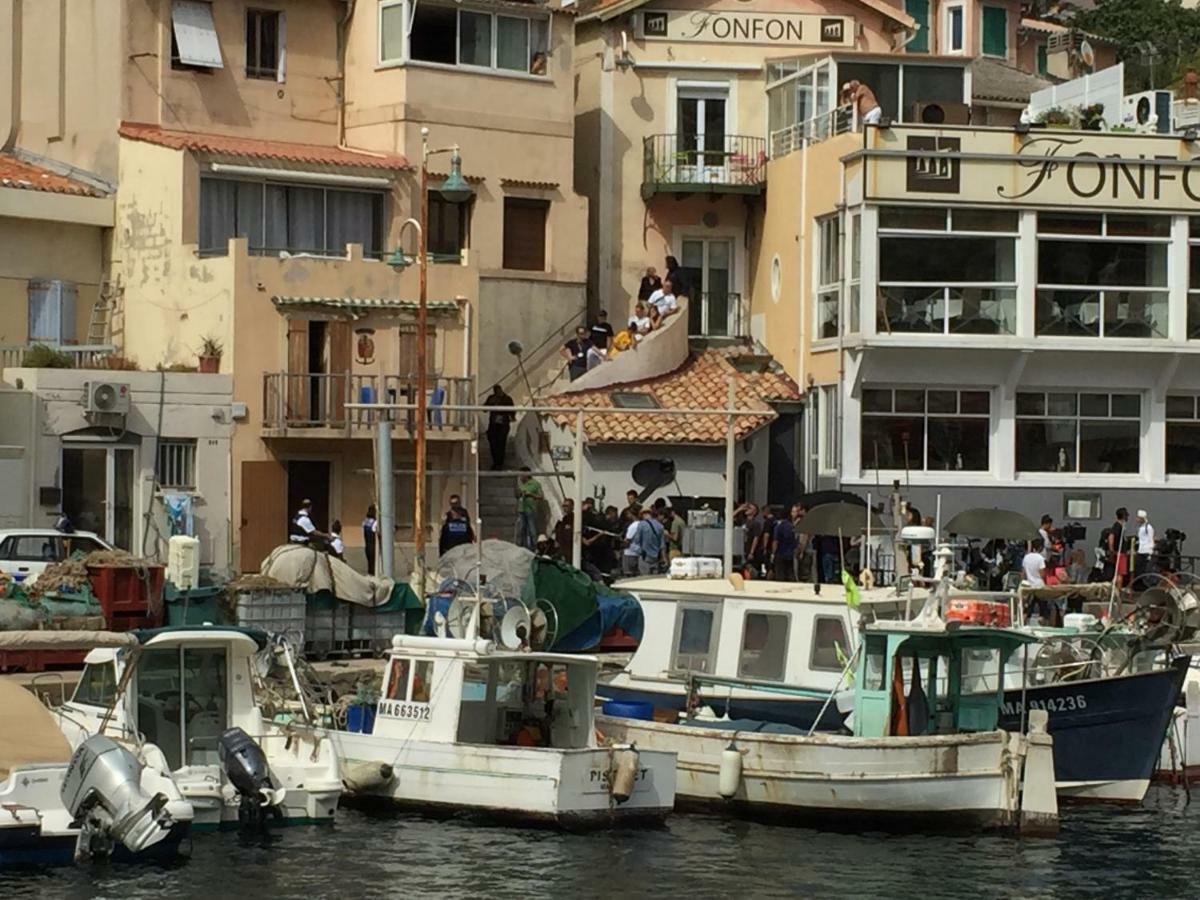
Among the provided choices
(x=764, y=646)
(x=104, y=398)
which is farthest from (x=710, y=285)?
(x=764, y=646)

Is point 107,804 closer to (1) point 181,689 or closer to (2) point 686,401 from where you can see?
(1) point 181,689

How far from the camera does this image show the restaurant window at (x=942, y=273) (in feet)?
147

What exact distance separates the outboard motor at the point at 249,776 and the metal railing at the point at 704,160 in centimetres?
2552

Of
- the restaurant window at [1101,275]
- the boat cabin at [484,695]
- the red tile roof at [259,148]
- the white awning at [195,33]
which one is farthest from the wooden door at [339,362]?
the boat cabin at [484,695]

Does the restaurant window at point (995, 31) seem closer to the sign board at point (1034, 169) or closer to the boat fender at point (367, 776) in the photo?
the sign board at point (1034, 169)

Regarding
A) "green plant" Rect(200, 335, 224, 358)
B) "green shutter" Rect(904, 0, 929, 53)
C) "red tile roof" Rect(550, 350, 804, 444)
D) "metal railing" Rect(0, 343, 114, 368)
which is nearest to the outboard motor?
"metal railing" Rect(0, 343, 114, 368)

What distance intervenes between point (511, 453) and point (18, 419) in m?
10.0

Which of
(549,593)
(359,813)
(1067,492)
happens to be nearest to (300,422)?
(549,593)

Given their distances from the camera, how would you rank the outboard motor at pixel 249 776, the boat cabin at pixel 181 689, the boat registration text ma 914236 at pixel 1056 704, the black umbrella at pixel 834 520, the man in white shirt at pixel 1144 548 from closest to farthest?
the outboard motor at pixel 249 776
the boat cabin at pixel 181 689
the boat registration text ma 914236 at pixel 1056 704
the black umbrella at pixel 834 520
the man in white shirt at pixel 1144 548

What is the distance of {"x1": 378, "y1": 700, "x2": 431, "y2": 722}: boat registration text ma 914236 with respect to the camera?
2825 cm

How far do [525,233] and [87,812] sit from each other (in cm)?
2618

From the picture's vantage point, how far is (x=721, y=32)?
5153 cm

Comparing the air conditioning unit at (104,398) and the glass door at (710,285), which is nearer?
the air conditioning unit at (104,398)

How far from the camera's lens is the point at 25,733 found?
26328 millimetres
